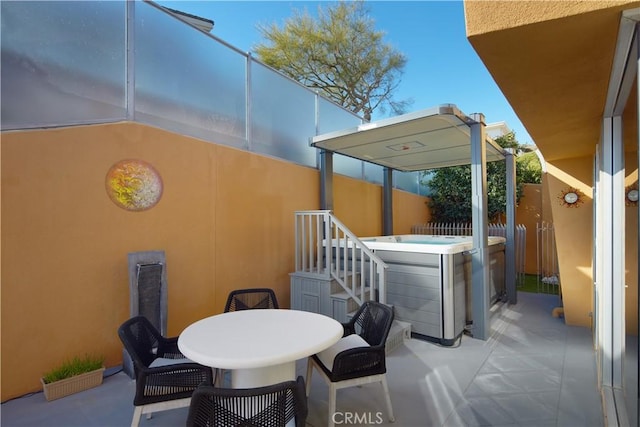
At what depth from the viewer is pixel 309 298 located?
4.32 meters

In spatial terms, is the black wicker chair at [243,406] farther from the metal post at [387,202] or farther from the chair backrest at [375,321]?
the metal post at [387,202]

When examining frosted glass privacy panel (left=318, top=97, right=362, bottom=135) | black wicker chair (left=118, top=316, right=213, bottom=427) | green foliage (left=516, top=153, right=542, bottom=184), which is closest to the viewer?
black wicker chair (left=118, top=316, right=213, bottom=427)

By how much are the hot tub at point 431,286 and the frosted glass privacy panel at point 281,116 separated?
7.05 ft

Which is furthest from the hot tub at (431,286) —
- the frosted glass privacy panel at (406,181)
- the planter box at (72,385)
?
the frosted glass privacy panel at (406,181)

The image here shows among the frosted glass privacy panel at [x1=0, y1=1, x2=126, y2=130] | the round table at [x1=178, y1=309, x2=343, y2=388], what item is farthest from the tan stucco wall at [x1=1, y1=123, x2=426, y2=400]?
the round table at [x1=178, y1=309, x2=343, y2=388]

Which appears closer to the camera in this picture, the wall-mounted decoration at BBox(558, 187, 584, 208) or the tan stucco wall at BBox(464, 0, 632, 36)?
the tan stucco wall at BBox(464, 0, 632, 36)

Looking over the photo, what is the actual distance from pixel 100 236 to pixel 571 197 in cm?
591

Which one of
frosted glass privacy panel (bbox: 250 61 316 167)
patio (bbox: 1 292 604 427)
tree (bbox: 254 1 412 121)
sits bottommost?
patio (bbox: 1 292 604 427)

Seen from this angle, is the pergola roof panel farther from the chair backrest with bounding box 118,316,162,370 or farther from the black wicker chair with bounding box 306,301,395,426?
the chair backrest with bounding box 118,316,162,370

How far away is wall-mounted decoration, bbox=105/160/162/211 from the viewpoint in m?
3.21

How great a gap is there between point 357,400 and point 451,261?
207cm

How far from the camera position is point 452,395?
2.75 meters

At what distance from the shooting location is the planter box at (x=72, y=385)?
8.72 ft

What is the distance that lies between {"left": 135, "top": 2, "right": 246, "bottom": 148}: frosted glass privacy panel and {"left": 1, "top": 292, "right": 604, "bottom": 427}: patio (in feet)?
9.07
